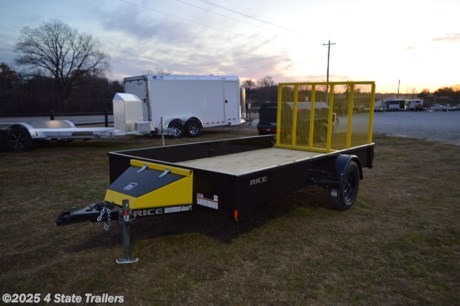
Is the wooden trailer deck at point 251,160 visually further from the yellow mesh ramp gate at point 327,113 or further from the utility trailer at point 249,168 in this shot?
the yellow mesh ramp gate at point 327,113

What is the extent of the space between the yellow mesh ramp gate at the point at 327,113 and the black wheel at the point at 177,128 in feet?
31.0

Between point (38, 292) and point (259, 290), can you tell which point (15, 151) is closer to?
point (38, 292)

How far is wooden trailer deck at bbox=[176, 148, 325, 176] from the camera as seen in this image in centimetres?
493

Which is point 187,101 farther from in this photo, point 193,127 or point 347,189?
point 347,189

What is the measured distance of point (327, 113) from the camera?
6.07 meters

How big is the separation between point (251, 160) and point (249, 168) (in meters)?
0.77

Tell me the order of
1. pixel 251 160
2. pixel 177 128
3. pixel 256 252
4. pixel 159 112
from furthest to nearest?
pixel 177 128 → pixel 159 112 → pixel 251 160 → pixel 256 252

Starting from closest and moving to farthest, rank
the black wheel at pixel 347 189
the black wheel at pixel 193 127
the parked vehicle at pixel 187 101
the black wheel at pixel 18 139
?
the black wheel at pixel 347 189 < the black wheel at pixel 18 139 < the parked vehicle at pixel 187 101 < the black wheel at pixel 193 127

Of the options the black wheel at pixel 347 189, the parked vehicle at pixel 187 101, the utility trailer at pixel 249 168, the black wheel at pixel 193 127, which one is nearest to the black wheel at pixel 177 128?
the parked vehicle at pixel 187 101

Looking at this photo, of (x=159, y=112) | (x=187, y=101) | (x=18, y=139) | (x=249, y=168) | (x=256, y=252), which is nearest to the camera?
(x=256, y=252)

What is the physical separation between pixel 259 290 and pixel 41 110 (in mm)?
46469

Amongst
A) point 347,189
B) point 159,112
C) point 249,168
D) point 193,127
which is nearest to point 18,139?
point 159,112

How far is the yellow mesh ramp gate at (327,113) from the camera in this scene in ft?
19.1

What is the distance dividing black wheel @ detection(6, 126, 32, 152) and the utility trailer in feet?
25.5
